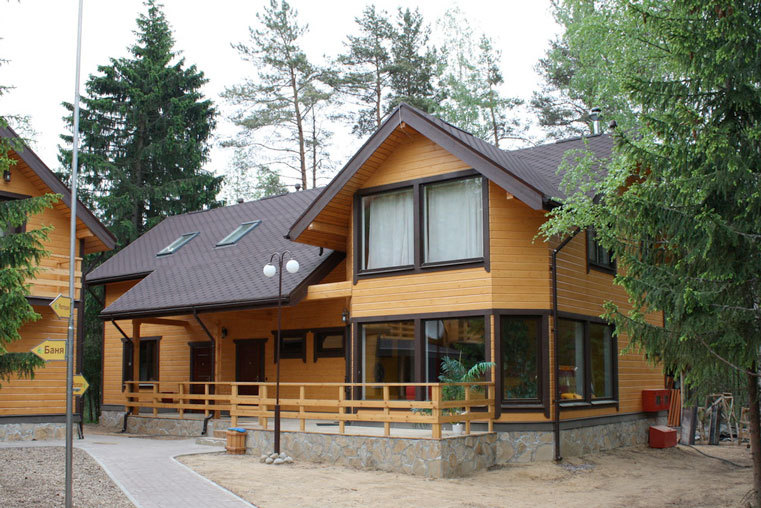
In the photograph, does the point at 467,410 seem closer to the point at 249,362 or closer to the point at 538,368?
the point at 538,368

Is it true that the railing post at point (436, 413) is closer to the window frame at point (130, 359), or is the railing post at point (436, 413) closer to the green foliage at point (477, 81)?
the window frame at point (130, 359)

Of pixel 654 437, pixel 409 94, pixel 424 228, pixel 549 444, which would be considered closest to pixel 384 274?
pixel 424 228

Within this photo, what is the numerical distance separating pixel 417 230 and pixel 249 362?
7032 mm

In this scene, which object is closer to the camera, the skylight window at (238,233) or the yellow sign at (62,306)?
the yellow sign at (62,306)

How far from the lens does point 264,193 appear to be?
113 feet

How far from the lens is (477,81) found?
1193 inches

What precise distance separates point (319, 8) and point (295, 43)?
6.53ft

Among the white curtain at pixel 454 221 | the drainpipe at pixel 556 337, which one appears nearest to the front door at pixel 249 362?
the white curtain at pixel 454 221

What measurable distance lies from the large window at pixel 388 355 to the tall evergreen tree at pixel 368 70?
61.0ft

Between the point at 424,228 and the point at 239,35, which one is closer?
the point at 424,228

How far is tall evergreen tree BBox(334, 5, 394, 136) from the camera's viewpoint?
104 feet

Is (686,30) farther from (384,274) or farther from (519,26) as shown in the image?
(519,26)

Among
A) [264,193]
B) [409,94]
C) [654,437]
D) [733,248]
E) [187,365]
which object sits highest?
[409,94]

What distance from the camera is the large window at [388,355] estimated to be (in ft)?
45.2
